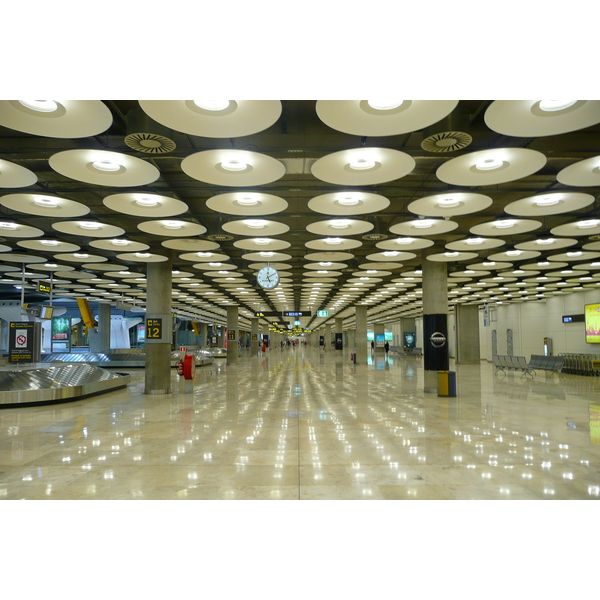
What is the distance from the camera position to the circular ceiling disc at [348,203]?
1090cm

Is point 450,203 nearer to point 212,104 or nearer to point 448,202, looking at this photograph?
point 448,202

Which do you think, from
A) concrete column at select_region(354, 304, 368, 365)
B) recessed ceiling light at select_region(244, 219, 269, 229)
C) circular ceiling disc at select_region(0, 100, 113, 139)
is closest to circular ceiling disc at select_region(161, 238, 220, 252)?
recessed ceiling light at select_region(244, 219, 269, 229)

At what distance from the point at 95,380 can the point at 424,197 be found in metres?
14.8

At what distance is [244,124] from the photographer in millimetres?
6711

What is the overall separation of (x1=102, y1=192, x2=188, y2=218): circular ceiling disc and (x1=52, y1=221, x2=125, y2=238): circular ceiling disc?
8.35ft

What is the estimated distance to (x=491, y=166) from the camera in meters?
8.90

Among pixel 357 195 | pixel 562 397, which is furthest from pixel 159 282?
pixel 562 397

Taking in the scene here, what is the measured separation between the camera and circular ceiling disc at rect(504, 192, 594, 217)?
10805 mm

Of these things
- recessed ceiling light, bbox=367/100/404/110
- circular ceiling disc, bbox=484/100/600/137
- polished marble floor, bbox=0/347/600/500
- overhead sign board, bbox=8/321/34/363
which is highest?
circular ceiling disc, bbox=484/100/600/137

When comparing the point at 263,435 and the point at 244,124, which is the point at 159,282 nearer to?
the point at 263,435

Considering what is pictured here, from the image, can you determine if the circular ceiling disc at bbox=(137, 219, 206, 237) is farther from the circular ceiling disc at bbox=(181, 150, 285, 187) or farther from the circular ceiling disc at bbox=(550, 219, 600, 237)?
the circular ceiling disc at bbox=(550, 219, 600, 237)
